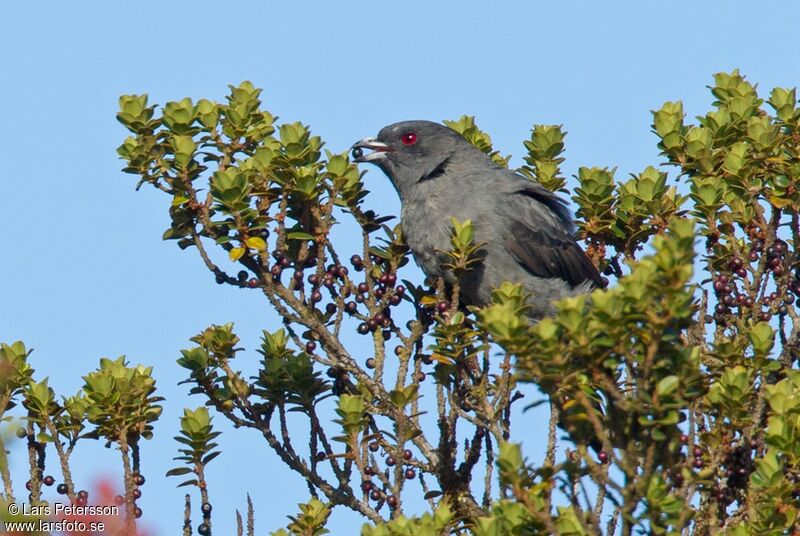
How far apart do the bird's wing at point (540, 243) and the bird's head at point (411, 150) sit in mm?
631

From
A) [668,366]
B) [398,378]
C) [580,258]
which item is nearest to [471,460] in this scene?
[398,378]

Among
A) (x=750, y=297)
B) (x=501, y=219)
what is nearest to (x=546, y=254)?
(x=501, y=219)

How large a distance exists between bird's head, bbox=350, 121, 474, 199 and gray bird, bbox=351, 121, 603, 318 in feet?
0.04

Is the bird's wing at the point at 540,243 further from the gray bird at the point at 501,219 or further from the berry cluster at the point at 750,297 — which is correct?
the berry cluster at the point at 750,297

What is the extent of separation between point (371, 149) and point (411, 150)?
0.40 metres

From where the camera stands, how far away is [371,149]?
1020 centimetres

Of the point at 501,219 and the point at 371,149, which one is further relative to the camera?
the point at 371,149

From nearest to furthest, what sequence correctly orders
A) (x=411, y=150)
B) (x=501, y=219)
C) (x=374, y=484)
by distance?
(x=374, y=484), (x=501, y=219), (x=411, y=150)

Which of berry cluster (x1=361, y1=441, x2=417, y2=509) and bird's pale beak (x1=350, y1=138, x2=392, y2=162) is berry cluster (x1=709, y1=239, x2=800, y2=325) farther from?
bird's pale beak (x1=350, y1=138, x2=392, y2=162)

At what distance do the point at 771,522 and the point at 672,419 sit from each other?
791 millimetres

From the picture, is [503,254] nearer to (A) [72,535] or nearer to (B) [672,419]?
(B) [672,419]

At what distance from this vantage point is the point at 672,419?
15.9 feet

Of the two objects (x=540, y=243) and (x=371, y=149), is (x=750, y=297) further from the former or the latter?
(x=371, y=149)

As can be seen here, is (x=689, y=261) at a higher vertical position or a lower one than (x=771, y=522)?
higher
